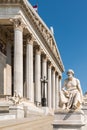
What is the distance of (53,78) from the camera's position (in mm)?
82125

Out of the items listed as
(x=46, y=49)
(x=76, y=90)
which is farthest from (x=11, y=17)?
(x=76, y=90)

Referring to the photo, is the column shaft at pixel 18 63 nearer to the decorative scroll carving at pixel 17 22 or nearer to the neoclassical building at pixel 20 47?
the neoclassical building at pixel 20 47

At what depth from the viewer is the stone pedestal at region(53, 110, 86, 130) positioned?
15242 millimetres

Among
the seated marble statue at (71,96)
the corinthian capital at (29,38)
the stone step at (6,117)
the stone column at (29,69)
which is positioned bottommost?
the stone step at (6,117)

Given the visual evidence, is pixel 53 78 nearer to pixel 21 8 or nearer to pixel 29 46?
pixel 29 46

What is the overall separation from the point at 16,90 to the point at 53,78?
129 feet

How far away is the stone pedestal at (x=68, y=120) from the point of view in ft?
50.0

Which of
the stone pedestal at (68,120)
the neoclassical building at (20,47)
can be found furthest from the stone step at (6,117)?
the neoclassical building at (20,47)

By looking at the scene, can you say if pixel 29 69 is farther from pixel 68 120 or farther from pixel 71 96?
pixel 68 120

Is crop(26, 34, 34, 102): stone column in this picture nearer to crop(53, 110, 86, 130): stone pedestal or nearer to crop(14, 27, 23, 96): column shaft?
crop(14, 27, 23, 96): column shaft

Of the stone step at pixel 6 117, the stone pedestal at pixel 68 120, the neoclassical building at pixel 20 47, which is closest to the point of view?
the stone pedestal at pixel 68 120

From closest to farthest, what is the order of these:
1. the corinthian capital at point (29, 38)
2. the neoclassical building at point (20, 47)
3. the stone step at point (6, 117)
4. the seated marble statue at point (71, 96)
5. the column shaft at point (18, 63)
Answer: the seated marble statue at point (71, 96)
the stone step at point (6, 117)
the column shaft at point (18, 63)
the neoclassical building at point (20, 47)
the corinthian capital at point (29, 38)

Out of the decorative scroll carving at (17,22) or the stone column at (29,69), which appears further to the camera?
the stone column at (29,69)

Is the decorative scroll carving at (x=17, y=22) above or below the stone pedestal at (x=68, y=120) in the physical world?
above
